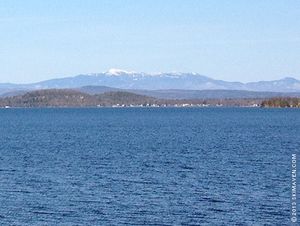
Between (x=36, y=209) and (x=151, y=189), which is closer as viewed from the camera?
(x=36, y=209)

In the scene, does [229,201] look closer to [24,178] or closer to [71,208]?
[71,208]

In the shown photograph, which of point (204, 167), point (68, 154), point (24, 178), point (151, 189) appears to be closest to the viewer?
point (151, 189)

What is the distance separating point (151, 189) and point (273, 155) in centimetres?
2375

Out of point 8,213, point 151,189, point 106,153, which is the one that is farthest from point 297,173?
point 106,153

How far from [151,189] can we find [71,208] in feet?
23.1

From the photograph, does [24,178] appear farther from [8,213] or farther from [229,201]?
[229,201]

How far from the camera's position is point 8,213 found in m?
36.6

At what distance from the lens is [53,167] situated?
55.9m

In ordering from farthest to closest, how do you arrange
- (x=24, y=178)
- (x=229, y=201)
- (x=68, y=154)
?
(x=68, y=154), (x=24, y=178), (x=229, y=201)

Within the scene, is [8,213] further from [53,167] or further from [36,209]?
[53,167]

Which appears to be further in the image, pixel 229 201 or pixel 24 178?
pixel 24 178

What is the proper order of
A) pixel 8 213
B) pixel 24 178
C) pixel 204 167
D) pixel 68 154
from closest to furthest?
1. pixel 8 213
2. pixel 24 178
3. pixel 204 167
4. pixel 68 154

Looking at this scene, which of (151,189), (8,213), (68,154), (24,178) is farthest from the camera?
(68,154)

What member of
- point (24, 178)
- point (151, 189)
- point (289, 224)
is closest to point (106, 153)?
point (24, 178)
